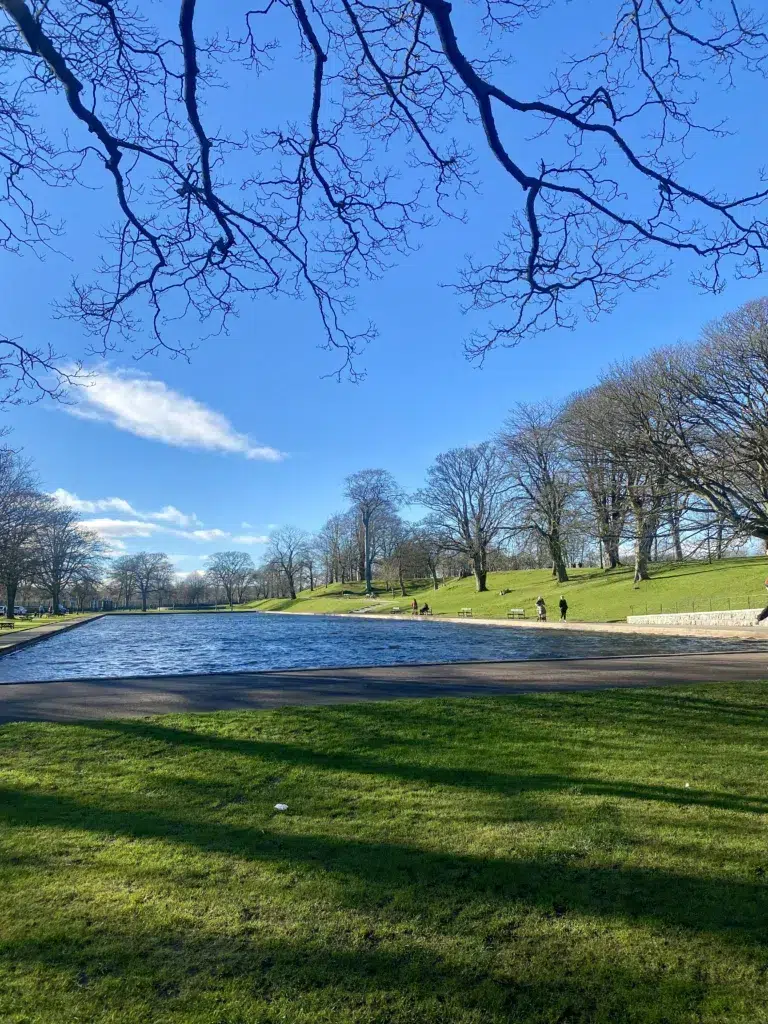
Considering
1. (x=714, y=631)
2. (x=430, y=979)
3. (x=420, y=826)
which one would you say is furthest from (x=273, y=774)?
(x=714, y=631)

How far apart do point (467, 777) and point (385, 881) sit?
1938 millimetres

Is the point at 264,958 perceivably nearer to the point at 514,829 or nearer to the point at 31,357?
the point at 514,829

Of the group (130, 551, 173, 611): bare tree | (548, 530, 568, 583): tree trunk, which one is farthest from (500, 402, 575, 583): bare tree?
(130, 551, 173, 611): bare tree

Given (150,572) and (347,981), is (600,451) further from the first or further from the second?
(150,572)

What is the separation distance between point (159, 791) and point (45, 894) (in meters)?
1.71

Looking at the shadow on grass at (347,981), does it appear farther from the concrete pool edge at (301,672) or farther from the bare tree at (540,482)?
the bare tree at (540,482)

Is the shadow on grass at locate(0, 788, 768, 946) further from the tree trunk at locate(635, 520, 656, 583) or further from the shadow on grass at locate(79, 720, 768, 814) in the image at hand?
the tree trunk at locate(635, 520, 656, 583)

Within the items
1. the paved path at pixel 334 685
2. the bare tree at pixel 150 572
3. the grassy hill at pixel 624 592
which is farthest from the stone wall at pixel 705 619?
the bare tree at pixel 150 572

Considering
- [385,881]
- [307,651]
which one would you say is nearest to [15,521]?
[307,651]

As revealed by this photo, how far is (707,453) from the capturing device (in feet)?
68.1

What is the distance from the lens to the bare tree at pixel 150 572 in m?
102

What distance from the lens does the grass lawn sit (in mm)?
2637

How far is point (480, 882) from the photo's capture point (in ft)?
11.7

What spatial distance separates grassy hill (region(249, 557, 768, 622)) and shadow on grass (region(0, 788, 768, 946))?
27028 mm
